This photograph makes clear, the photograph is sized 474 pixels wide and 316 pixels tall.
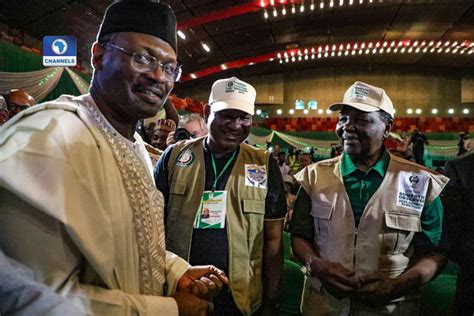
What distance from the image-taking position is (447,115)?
16.7 metres

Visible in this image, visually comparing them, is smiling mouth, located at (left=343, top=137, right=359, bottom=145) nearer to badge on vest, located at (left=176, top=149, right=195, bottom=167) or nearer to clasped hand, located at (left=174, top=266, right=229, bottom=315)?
badge on vest, located at (left=176, top=149, right=195, bottom=167)

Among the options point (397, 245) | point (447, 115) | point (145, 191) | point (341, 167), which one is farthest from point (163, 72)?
point (447, 115)

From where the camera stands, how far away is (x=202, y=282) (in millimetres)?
1089

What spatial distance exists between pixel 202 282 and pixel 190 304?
116mm

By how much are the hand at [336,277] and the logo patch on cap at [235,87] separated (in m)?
1.01

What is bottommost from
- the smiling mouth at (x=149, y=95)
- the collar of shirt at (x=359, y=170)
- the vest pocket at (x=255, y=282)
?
the vest pocket at (x=255, y=282)

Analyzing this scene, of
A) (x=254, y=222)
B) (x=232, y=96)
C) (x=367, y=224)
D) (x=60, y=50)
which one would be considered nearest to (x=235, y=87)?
(x=232, y=96)

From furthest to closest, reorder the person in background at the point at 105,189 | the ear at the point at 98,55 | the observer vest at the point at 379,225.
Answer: the observer vest at the point at 379,225 → the ear at the point at 98,55 → the person in background at the point at 105,189

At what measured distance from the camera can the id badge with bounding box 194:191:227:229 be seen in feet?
6.12

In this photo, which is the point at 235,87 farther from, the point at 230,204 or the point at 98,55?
the point at 98,55

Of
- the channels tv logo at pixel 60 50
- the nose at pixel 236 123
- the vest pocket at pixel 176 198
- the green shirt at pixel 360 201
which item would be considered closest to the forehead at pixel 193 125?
the nose at pixel 236 123

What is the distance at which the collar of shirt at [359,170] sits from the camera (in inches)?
76.0

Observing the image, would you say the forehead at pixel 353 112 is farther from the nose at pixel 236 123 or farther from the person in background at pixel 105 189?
the person in background at pixel 105 189

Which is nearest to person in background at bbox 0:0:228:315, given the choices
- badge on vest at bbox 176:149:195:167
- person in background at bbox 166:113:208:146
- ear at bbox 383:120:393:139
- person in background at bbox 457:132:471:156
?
badge on vest at bbox 176:149:195:167
